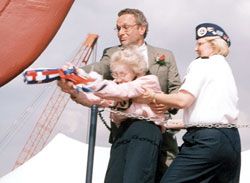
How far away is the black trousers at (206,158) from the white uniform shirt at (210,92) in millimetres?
60

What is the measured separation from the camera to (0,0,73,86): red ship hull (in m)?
2.29

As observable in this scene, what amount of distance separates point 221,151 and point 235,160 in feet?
0.41

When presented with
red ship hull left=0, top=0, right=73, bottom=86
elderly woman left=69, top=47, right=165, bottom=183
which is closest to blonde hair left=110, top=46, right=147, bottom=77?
elderly woman left=69, top=47, right=165, bottom=183

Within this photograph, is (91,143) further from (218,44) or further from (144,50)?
(218,44)

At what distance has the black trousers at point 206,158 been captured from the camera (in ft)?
9.00

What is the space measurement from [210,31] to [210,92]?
1.05ft

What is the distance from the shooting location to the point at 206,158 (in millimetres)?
2736

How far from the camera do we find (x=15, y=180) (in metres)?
6.68

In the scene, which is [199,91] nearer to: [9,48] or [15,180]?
[9,48]

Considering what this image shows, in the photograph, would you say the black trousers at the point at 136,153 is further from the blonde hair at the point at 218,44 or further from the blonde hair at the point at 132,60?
the blonde hair at the point at 218,44

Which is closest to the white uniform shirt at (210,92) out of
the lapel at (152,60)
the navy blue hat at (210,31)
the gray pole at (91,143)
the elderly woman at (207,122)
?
the elderly woman at (207,122)

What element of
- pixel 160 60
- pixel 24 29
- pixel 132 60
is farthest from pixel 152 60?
pixel 24 29

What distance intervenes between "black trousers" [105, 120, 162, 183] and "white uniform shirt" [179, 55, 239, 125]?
21cm

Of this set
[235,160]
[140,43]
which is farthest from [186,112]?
[140,43]
